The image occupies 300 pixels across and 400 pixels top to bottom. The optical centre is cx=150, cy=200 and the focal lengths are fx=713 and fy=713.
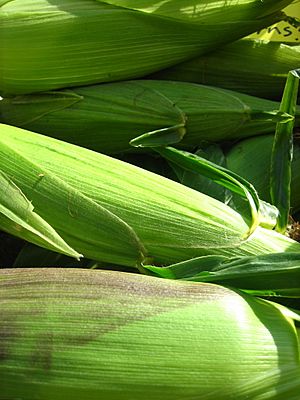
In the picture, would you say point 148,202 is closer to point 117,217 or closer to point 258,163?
point 117,217

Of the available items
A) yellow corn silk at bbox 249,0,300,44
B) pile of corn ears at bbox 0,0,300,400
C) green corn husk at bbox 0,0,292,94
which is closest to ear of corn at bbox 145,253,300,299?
pile of corn ears at bbox 0,0,300,400

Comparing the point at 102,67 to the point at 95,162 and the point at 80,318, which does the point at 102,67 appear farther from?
the point at 80,318

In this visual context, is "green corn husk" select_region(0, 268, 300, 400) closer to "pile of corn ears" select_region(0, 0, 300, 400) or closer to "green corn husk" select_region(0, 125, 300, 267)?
"pile of corn ears" select_region(0, 0, 300, 400)

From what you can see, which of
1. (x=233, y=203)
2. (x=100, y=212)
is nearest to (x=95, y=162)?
(x=100, y=212)

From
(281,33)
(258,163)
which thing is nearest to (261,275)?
(258,163)

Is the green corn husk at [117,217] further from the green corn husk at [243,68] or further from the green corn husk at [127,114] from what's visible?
the green corn husk at [243,68]
